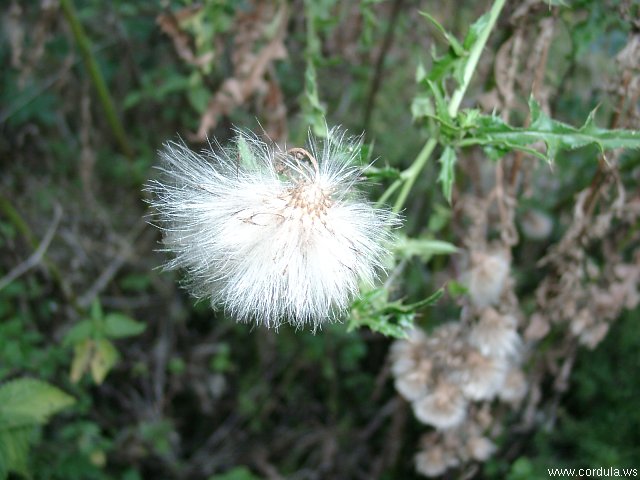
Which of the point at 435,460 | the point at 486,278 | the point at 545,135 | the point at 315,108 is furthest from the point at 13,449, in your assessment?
the point at 545,135

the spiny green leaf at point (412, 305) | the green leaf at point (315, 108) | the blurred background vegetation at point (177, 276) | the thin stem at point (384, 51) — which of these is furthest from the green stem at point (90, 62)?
the spiny green leaf at point (412, 305)

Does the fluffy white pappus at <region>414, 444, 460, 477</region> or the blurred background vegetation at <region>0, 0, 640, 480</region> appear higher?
the blurred background vegetation at <region>0, 0, 640, 480</region>

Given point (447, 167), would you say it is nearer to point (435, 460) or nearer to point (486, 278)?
point (486, 278)

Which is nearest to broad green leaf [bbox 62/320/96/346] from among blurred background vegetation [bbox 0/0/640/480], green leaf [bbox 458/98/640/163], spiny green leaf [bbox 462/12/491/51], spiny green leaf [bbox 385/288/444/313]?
blurred background vegetation [bbox 0/0/640/480]

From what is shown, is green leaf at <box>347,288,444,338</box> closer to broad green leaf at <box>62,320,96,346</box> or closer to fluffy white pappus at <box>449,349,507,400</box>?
fluffy white pappus at <box>449,349,507,400</box>

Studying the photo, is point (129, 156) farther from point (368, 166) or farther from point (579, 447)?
point (579, 447)

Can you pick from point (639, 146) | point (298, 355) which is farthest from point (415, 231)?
point (639, 146)
